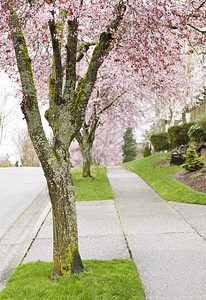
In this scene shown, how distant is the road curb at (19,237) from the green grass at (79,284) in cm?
43

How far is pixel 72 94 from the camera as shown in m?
4.11

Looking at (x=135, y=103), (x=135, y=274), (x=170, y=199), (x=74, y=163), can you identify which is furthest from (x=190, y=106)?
(x=135, y=274)

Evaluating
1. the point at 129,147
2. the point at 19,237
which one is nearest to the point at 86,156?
the point at 19,237

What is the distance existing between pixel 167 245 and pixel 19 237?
303 centimetres

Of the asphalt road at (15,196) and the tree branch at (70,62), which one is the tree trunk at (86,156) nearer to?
the asphalt road at (15,196)

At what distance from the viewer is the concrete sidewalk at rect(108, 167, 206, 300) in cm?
382

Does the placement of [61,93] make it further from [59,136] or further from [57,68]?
[59,136]

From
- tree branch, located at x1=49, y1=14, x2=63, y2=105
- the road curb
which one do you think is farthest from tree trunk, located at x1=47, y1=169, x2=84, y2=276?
tree branch, located at x1=49, y1=14, x2=63, y2=105

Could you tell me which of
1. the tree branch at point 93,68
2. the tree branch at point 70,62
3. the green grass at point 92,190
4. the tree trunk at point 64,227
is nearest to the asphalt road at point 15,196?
the green grass at point 92,190

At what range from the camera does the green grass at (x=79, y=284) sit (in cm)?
344

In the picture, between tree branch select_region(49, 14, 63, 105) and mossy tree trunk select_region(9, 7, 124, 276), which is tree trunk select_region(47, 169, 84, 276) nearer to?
mossy tree trunk select_region(9, 7, 124, 276)

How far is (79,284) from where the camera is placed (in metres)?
3.63

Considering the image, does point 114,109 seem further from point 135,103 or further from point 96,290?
point 96,290

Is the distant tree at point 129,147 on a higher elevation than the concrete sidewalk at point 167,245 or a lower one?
higher
